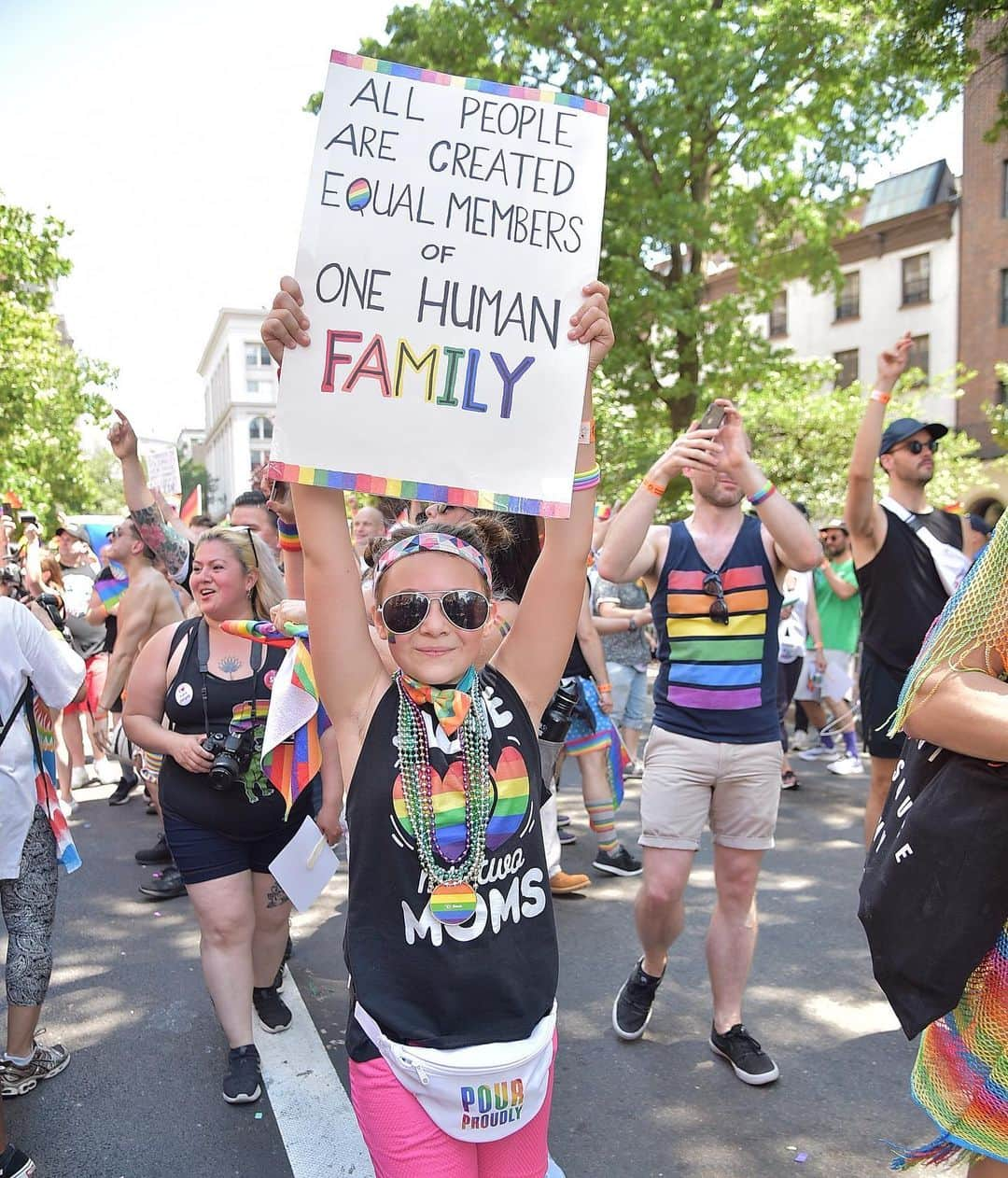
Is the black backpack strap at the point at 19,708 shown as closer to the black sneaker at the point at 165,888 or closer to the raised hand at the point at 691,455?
the raised hand at the point at 691,455

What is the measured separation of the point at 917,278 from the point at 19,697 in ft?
103

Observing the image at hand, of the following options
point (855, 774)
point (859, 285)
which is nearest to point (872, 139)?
point (855, 774)

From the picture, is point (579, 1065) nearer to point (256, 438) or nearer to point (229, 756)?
point (229, 756)

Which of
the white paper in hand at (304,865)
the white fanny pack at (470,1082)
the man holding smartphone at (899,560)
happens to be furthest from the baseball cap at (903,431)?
the white fanny pack at (470,1082)

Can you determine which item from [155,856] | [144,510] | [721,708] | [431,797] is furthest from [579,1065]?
[155,856]

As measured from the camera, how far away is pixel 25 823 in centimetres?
342

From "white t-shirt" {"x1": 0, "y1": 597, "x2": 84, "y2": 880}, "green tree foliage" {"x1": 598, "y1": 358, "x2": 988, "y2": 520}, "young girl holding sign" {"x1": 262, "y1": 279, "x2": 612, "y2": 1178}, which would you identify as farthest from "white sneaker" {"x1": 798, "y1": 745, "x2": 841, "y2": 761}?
"green tree foliage" {"x1": 598, "y1": 358, "x2": 988, "y2": 520}

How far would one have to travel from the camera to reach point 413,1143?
196 cm

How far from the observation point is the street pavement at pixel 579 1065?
10.3ft

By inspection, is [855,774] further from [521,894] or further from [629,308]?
[629,308]

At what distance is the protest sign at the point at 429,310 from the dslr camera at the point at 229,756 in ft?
5.62

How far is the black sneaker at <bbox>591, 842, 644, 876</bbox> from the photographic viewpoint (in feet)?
19.3

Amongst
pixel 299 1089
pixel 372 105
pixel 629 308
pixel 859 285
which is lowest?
pixel 299 1089

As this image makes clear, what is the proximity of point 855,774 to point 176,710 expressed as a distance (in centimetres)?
625
